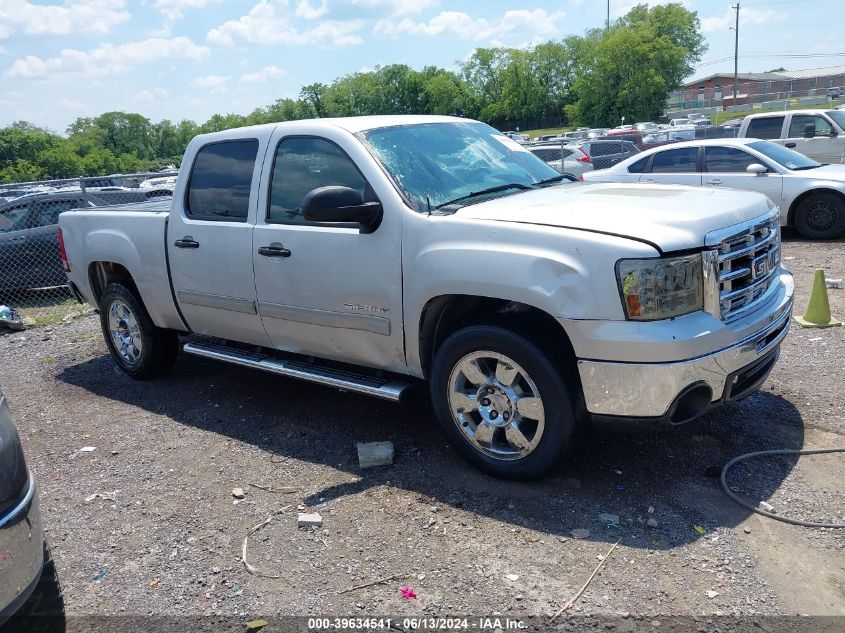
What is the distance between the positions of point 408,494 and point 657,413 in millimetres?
1409

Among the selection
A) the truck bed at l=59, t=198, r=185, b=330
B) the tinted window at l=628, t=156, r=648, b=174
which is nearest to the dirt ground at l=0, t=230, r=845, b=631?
the truck bed at l=59, t=198, r=185, b=330

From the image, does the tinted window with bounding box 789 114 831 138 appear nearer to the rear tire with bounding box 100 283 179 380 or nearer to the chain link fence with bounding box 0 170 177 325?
the chain link fence with bounding box 0 170 177 325

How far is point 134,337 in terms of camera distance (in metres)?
6.16

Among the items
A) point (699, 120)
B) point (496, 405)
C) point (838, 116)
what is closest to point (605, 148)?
point (838, 116)

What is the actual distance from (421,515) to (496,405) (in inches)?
27.4

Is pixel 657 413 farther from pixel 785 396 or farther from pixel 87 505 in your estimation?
pixel 87 505

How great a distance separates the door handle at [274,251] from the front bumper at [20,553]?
7.31ft

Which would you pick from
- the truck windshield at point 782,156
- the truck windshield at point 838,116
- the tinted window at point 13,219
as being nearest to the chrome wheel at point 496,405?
the truck windshield at point 782,156

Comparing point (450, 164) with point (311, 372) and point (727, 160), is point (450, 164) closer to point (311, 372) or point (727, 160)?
point (311, 372)

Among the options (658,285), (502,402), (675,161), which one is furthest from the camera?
(675,161)

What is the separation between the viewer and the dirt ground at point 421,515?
10.0 feet

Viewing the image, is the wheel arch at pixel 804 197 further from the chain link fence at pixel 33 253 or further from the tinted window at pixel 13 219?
the tinted window at pixel 13 219

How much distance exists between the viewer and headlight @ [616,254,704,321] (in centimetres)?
332

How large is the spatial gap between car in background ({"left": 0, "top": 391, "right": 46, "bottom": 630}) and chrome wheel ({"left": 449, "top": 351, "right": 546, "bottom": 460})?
2102 mm
